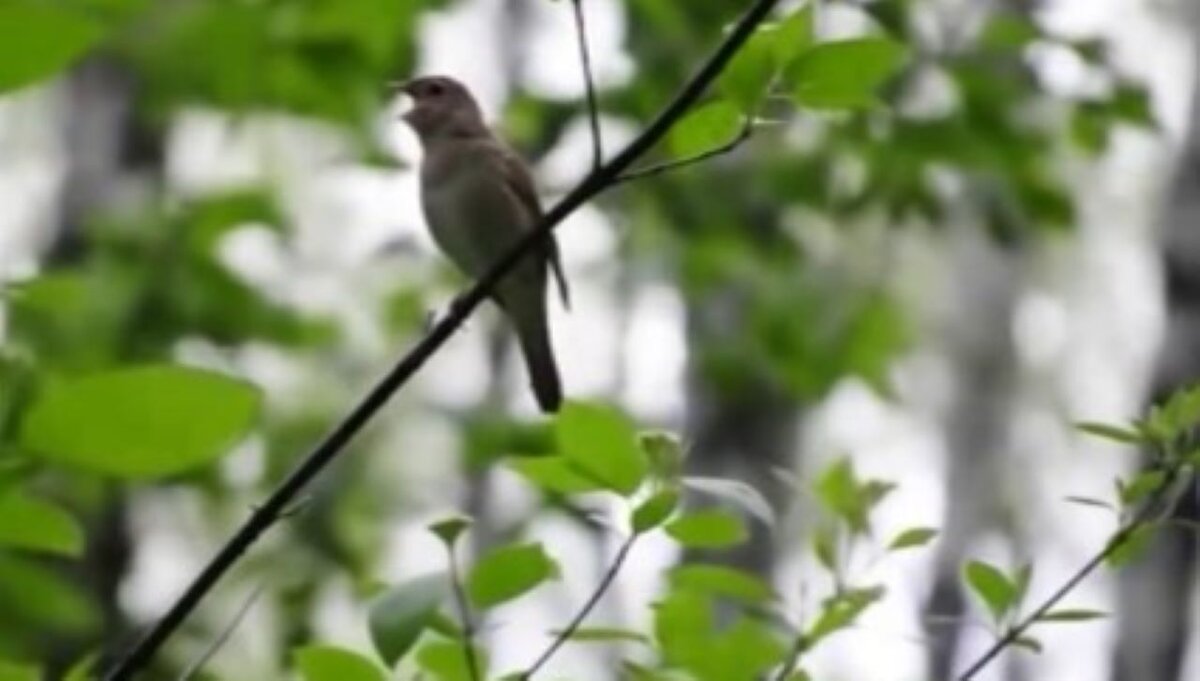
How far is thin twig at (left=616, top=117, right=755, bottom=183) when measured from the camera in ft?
4.31

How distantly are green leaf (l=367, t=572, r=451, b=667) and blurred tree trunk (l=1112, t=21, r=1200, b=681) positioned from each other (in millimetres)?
3849

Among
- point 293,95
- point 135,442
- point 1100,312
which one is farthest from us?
point 1100,312

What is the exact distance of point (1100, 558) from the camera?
1441 millimetres

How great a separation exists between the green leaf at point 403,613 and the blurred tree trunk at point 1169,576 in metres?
3.85

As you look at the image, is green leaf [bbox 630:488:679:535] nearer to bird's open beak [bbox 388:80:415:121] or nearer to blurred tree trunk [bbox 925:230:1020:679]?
bird's open beak [bbox 388:80:415:121]

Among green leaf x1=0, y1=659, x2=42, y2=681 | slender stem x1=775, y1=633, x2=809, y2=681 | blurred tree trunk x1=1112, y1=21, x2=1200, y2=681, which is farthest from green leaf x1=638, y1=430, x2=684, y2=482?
blurred tree trunk x1=1112, y1=21, x2=1200, y2=681

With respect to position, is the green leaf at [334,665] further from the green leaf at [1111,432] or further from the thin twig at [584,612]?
the green leaf at [1111,432]

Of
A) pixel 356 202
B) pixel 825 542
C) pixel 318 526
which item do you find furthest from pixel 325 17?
pixel 356 202

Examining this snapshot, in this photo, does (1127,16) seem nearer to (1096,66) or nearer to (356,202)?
(356,202)

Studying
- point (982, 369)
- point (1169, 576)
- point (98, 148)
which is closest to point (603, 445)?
point (1169, 576)

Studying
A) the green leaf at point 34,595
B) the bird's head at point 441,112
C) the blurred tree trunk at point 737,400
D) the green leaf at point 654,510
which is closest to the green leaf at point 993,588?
the green leaf at point 654,510

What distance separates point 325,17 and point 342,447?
2.95 metres

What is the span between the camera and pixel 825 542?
1.63 metres

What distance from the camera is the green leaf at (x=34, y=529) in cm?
106
